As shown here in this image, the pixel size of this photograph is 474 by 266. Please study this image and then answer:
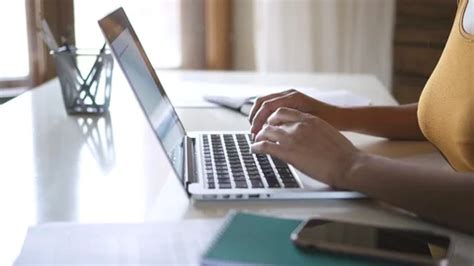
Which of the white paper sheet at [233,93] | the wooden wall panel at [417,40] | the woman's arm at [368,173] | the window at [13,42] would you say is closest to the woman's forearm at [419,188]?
the woman's arm at [368,173]

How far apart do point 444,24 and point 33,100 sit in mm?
Result: 1572

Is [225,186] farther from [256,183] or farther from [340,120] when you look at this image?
[340,120]

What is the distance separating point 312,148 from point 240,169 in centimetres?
14

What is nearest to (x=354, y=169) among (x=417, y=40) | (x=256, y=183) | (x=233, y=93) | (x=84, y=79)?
(x=256, y=183)

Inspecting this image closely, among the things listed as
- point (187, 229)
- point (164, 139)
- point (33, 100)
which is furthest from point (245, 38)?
point (187, 229)

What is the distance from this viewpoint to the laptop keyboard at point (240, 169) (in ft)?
3.16

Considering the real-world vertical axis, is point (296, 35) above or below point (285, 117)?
below

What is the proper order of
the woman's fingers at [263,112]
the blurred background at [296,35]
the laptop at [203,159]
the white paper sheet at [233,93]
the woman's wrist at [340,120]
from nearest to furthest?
the laptop at [203,159], the woman's fingers at [263,112], the woman's wrist at [340,120], the white paper sheet at [233,93], the blurred background at [296,35]

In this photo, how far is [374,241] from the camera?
70cm

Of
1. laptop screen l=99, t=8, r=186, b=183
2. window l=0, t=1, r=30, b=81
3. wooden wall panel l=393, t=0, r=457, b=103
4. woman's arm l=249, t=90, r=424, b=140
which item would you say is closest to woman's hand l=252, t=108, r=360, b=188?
laptop screen l=99, t=8, r=186, b=183

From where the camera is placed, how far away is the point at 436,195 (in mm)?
824

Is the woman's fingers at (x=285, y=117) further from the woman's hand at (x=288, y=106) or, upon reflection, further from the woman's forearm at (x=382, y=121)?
the woman's forearm at (x=382, y=121)

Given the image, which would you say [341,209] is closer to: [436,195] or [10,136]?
[436,195]

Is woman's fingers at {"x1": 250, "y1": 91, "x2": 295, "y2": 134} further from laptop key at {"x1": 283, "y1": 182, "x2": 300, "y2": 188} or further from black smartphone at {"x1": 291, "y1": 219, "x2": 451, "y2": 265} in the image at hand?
black smartphone at {"x1": 291, "y1": 219, "x2": 451, "y2": 265}
